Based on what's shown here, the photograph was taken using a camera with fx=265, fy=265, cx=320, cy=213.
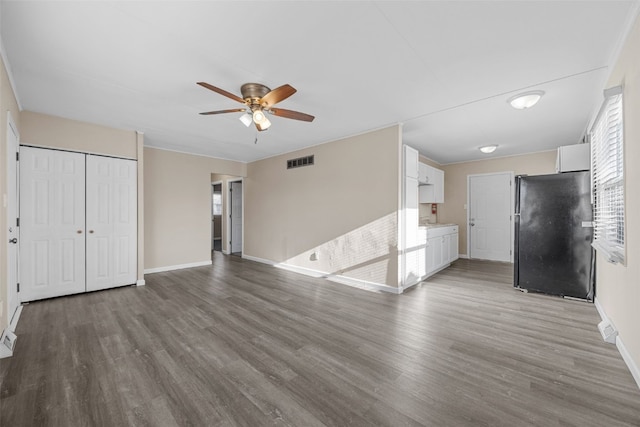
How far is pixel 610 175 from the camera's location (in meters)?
2.54

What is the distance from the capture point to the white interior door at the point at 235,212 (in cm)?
754

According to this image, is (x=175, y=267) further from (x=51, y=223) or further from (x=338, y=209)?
(x=338, y=209)

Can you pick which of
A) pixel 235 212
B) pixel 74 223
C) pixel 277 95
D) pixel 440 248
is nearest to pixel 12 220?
pixel 74 223

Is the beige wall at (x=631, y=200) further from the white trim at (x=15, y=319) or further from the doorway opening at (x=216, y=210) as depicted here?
the doorway opening at (x=216, y=210)

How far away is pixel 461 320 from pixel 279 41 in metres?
3.33

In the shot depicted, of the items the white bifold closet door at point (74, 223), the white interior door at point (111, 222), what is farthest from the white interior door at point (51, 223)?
the white interior door at point (111, 222)

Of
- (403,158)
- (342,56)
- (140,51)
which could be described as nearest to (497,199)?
(403,158)

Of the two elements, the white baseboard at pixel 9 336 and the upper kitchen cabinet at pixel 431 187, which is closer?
the white baseboard at pixel 9 336

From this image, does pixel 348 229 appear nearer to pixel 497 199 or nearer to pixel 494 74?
pixel 494 74

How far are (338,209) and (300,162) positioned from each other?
139 cm

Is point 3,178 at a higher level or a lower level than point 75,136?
lower

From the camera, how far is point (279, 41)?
2.07 metres

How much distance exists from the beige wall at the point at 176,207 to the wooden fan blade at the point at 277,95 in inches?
152

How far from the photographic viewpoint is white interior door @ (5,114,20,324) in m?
2.73
